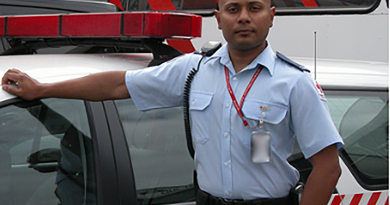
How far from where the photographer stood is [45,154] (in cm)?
194

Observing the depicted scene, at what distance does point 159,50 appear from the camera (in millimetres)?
2316

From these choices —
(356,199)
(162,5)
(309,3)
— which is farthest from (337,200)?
(162,5)

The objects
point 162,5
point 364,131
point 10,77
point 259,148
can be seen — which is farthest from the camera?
point 162,5

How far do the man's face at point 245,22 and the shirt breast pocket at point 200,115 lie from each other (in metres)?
0.18

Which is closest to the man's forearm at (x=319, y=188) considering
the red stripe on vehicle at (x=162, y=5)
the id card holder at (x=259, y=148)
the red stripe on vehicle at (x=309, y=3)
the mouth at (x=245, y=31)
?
the id card holder at (x=259, y=148)

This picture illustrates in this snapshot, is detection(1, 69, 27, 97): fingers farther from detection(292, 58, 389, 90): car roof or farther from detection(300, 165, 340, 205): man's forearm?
detection(292, 58, 389, 90): car roof

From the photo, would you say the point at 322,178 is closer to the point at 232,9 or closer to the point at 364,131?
the point at 232,9

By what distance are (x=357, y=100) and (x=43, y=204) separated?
4.25 feet

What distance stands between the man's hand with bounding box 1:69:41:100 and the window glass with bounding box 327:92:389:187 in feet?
3.75

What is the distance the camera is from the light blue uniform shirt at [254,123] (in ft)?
5.69

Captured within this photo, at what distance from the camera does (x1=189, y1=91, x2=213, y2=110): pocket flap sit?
180cm

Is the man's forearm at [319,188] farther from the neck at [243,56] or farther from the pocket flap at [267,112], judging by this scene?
the neck at [243,56]

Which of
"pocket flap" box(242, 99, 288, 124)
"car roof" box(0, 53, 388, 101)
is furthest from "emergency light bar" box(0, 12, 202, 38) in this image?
"pocket flap" box(242, 99, 288, 124)

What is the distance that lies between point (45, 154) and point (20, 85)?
0.77 ft
